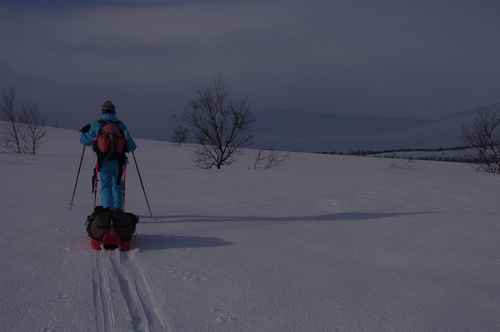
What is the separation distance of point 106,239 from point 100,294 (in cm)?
139

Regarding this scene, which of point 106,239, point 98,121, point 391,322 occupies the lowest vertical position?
point 391,322

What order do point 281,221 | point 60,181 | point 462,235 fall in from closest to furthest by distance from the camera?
1. point 462,235
2. point 281,221
3. point 60,181

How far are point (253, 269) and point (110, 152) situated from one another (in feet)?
8.40

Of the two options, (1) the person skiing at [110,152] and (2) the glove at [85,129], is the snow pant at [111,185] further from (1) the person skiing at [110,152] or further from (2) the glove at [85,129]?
(2) the glove at [85,129]

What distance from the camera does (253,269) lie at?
5.13 meters

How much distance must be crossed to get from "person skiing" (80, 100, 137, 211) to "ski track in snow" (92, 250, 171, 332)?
3.74ft

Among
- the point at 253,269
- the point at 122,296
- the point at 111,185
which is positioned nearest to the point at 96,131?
the point at 111,185

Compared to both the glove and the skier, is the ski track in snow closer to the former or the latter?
the skier

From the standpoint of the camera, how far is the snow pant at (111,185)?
6.27 meters

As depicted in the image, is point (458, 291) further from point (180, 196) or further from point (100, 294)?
point (180, 196)

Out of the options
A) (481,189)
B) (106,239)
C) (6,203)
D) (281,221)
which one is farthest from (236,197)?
(481,189)

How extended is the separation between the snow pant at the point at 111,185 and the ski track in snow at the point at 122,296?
3.56ft

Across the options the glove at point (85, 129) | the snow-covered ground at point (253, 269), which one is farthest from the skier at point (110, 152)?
the snow-covered ground at point (253, 269)

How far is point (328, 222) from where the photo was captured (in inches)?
326
